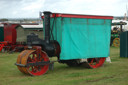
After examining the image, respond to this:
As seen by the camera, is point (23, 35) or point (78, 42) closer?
point (78, 42)

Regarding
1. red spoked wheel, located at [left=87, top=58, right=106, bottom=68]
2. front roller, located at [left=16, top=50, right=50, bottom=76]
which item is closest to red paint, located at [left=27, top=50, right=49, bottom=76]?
front roller, located at [left=16, top=50, right=50, bottom=76]

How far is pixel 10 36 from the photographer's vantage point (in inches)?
774

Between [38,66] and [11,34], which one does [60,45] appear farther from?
[11,34]

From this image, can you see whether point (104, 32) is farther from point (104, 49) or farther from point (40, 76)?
point (40, 76)

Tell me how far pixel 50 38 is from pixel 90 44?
178 centimetres

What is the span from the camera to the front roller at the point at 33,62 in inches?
320

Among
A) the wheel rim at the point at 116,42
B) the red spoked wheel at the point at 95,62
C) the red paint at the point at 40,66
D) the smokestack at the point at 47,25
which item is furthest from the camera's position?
the wheel rim at the point at 116,42

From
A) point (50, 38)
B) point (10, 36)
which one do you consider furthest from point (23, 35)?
point (50, 38)

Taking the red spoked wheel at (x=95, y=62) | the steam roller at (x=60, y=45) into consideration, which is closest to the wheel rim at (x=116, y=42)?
the red spoked wheel at (x=95, y=62)

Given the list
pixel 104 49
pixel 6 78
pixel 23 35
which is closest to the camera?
pixel 6 78

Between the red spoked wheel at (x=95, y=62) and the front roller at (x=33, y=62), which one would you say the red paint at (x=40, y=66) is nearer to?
the front roller at (x=33, y=62)

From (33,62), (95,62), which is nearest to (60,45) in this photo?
(33,62)

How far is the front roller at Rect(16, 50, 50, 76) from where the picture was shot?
8.13 meters

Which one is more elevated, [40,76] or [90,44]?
[90,44]
